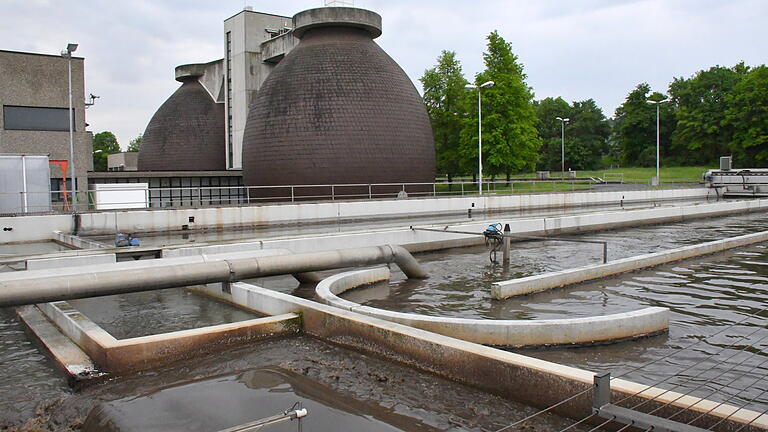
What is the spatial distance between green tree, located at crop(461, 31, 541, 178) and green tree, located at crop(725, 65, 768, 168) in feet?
98.8

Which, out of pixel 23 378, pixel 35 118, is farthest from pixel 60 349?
pixel 35 118

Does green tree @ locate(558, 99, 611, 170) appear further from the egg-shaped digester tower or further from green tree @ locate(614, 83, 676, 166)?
the egg-shaped digester tower

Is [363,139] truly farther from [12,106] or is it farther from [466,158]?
[12,106]

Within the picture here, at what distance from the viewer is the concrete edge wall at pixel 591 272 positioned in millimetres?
10695

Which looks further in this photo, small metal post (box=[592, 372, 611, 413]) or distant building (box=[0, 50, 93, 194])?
distant building (box=[0, 50, 93, 194])

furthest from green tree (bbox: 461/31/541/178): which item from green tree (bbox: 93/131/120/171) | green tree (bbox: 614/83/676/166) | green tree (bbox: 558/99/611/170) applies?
green tree (bbox: 93/131/120/171)

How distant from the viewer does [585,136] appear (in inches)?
3553

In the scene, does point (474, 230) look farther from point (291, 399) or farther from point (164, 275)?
point (291, 399)

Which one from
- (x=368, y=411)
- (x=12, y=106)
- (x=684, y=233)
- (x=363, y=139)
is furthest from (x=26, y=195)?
(x=684, y=233)

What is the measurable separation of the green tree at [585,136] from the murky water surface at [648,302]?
67849mm

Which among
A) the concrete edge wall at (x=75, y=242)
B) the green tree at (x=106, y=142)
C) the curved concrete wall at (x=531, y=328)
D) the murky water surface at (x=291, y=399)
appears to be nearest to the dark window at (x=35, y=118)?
the concrete edge wall at (x=75, y=242)

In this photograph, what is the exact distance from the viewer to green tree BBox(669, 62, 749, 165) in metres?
66.8

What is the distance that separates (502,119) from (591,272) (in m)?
29.2

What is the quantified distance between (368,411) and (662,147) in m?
81.6
